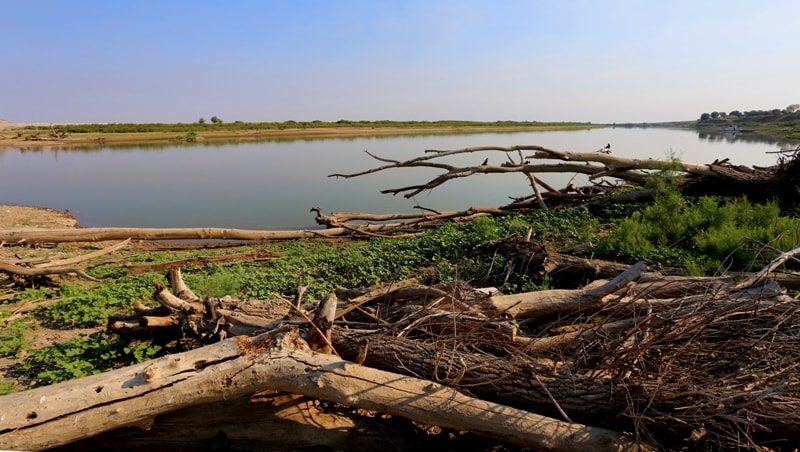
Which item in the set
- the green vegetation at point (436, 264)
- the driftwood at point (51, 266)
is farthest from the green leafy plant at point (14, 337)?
the driftwood at point (51, 266)

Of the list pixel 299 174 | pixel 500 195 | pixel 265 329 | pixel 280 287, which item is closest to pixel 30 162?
pixel 299 174

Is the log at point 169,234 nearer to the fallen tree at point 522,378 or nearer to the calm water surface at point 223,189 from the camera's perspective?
the calm water surface at point 223,189

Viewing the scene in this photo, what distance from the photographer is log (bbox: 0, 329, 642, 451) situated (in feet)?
9.14

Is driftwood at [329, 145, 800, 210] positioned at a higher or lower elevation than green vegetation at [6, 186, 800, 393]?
higher

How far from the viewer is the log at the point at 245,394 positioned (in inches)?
110

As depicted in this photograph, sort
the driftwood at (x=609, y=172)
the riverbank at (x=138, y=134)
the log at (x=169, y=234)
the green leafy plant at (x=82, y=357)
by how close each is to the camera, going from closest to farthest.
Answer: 1. the green leafy plant at (x=82, y=357)
2. the driftwood at (x=609, y=172)
3. the log at (x=169, y=234)
4. the riverbank at (x=138, y=134)

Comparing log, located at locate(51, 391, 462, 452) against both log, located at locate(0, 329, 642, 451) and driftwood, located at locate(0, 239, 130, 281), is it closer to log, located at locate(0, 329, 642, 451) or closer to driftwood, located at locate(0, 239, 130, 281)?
log, located at locate(0, 329, 642, 451)

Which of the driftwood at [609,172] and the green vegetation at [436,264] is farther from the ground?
the driftwood at [609,172]

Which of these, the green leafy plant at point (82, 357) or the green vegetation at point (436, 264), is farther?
the green vegetation at point (436, 264)

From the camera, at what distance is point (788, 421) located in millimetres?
2715

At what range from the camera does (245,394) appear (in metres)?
3.08

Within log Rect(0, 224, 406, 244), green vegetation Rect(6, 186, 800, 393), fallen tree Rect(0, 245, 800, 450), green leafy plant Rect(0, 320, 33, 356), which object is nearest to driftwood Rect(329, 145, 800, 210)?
log Rect(0, 224, 406, 244)

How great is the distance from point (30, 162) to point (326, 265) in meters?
31.2

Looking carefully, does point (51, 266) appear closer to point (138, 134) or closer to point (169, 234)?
point (169, 234)
